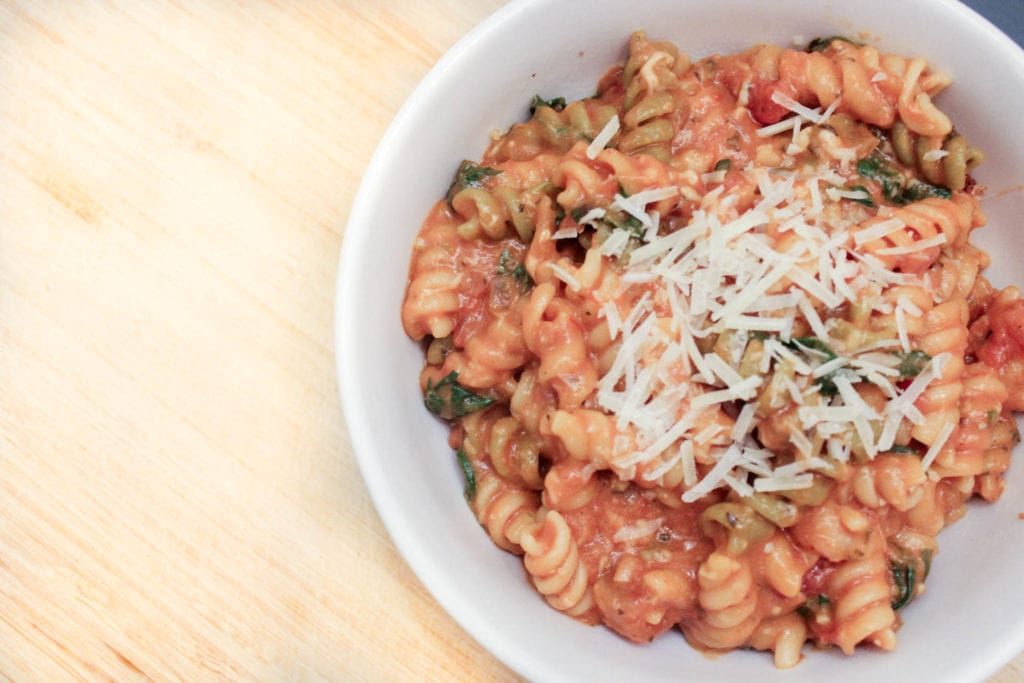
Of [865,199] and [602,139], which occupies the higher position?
[865,199]

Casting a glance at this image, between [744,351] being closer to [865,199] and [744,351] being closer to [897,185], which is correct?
[865,199]

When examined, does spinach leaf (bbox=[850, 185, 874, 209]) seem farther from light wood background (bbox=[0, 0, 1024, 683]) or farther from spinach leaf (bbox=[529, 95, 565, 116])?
light wood background (bbox=[0, 0, 1024, 683])

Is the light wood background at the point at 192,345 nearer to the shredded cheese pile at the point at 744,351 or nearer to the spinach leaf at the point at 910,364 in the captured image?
the shredded cheese pile at the point at 744,351

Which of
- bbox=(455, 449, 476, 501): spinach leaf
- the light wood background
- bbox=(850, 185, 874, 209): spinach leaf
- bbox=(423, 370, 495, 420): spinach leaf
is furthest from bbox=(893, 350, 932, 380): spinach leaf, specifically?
the light wood background

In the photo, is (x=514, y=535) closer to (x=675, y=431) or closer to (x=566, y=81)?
(x=675, y=431)

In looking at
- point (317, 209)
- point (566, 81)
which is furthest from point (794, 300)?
point (317, 209)

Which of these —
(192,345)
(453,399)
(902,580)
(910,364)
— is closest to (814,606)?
(902,580)

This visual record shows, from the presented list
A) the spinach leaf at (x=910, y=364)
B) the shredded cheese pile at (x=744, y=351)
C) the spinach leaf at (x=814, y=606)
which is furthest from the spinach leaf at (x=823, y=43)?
the spinach leaf at (x=814, y=606)
